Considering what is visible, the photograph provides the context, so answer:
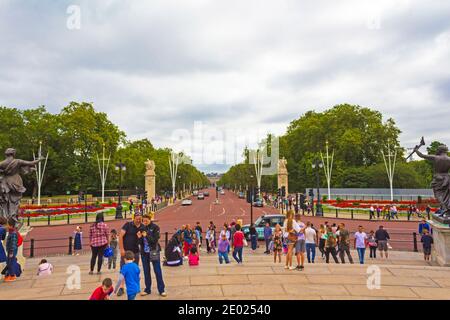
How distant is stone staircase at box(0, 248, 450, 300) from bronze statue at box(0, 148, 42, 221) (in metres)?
2.23

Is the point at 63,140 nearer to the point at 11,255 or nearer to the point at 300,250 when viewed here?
the point at 11,255

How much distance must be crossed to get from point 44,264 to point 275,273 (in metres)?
6.54

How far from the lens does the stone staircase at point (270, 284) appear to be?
22.6ft

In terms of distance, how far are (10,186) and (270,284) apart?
28.8 feet

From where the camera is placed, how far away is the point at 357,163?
67.0 m

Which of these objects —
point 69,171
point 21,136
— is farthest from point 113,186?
point 21,136

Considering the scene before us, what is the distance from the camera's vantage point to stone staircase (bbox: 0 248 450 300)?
689 centimetres

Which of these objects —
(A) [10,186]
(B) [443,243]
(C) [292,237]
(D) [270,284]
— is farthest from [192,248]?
(B) [443,243]

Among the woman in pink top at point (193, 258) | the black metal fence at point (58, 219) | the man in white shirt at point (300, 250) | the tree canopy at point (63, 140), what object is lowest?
the black metal fence at point (58, 219)

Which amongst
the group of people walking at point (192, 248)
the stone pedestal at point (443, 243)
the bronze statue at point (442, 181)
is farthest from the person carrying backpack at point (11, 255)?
the bronze statue at point (442, 181)

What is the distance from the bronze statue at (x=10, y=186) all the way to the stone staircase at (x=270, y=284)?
2229 mm

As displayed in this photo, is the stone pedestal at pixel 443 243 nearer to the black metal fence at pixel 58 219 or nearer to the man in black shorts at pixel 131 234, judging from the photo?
the man in black shorts at pixel 131 234

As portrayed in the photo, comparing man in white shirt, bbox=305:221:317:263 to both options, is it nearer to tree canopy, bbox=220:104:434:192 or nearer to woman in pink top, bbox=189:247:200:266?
woman in pink top, bbox=189:247:200:266
